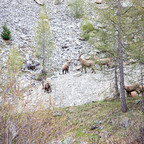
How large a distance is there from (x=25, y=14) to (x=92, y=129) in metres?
31.5

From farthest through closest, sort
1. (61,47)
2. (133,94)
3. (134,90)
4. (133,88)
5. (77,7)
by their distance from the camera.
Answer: (77,7) → (61,47) → (133,94) → (134,90) → (133,88)

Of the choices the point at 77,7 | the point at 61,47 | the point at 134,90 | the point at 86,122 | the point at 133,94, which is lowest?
the point at 86,122

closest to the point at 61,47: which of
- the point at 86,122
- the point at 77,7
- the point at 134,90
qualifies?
the point at 77,7

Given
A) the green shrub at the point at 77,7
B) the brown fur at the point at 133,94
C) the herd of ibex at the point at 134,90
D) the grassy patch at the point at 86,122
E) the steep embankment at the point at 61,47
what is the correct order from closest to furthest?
1. the grassy patch at the point at 86,122
2. the herd of ibex at the point at 134,90
3. the brown fur at the point at 133,94
4. the steep embankment at the point at 61,47
5. the green shrub at the point at 77,7

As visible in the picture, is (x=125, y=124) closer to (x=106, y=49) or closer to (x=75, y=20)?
(x=106, y=49)

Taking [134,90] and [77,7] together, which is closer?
[134,90]

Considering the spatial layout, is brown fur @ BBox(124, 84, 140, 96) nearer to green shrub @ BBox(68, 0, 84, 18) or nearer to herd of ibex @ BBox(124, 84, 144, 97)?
herd of ibex @ BBox(124, 84, 144, 97)

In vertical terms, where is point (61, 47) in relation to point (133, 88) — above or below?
above

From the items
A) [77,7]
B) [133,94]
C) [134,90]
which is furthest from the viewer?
[77,7]

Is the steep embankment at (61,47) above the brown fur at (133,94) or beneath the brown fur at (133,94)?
above

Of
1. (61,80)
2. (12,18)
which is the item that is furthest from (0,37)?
(61,80)

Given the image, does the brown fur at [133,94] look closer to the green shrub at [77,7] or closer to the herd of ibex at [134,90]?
the herd of ibex at [134,90]

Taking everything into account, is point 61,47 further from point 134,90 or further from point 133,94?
point 134,90

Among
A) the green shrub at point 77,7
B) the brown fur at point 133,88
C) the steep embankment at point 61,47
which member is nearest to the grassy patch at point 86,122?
the brown fur at point 133,88
